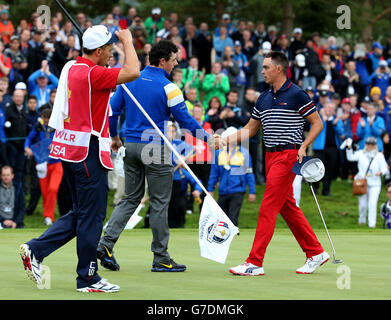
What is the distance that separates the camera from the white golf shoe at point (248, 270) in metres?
8.16

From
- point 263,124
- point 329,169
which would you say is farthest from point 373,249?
point 329,169

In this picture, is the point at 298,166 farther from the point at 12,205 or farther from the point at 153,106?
the point at 12,205

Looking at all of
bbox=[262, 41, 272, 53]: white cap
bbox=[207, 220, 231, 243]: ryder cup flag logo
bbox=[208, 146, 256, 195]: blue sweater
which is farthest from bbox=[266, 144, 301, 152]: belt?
bbox=[262, 41, 272, 53]: white cap

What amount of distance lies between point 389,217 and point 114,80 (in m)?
9.45

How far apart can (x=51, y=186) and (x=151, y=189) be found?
7782mm

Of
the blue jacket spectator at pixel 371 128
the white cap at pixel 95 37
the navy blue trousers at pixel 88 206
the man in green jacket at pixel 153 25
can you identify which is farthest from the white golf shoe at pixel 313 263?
the man in green jacket at pixel 153 25

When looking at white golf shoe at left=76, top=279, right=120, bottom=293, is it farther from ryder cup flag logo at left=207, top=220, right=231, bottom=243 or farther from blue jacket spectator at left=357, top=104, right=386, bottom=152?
blue jacket spectator at left=357, top=104, right=386, bottom=152

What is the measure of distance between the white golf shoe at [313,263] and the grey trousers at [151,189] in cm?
137

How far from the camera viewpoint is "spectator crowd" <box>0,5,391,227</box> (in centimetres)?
1638

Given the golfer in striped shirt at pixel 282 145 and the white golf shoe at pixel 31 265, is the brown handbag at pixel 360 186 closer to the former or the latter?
the golfer in striped shirt at pixel 282 145

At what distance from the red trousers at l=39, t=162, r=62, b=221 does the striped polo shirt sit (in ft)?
27.4

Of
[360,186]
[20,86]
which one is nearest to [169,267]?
[360,186]

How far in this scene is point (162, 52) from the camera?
346 inches
